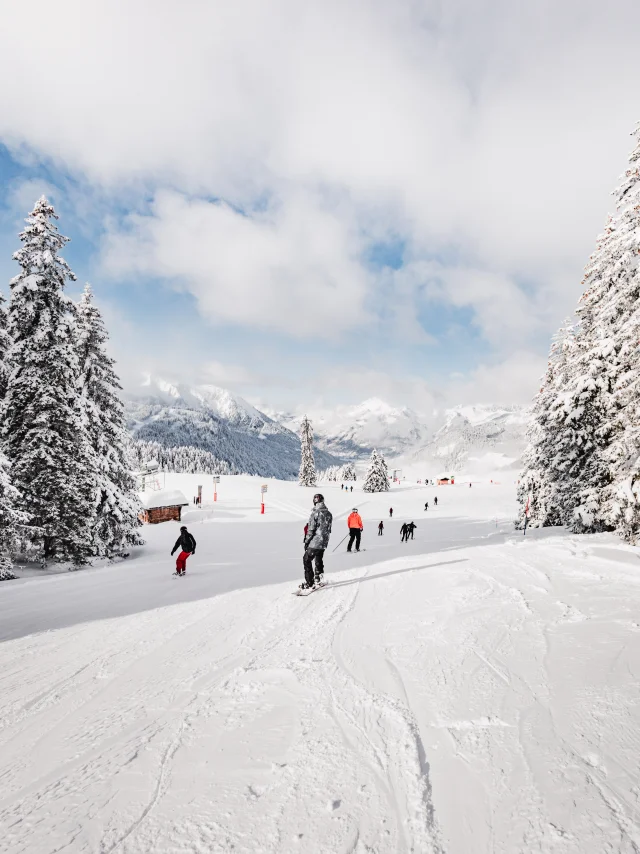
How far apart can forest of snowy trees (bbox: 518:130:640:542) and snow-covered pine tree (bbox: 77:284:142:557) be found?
19.8m

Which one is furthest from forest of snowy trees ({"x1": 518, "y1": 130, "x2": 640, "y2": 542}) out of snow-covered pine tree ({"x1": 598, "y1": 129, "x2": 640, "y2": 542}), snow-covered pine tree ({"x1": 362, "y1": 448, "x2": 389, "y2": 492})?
snow-covered pine tree ({"x1": 362, "y1": 448, "x2": 389, "y2": 492})

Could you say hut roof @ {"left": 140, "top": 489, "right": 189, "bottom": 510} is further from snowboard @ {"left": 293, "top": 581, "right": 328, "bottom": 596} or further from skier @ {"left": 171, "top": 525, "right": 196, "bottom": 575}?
snowboard @ {"left": 293, "top": 581, "right": 328, "bottom": 596}

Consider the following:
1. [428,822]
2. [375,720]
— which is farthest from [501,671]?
[428,822]

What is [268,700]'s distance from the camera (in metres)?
4.04

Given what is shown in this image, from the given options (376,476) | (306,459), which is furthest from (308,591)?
(306,459)

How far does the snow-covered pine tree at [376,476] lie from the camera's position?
246 feet

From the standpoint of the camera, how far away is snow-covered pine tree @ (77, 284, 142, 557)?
1838 centimetres

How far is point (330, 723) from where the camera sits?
11.8ft

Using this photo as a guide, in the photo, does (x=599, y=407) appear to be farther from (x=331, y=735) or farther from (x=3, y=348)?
(x=3, y=348)

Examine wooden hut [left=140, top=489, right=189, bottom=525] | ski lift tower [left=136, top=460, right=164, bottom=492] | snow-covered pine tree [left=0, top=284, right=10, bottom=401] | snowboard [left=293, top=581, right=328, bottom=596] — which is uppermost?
snow-covered pine tree [left=0, top=284, right=10, bottom=401]

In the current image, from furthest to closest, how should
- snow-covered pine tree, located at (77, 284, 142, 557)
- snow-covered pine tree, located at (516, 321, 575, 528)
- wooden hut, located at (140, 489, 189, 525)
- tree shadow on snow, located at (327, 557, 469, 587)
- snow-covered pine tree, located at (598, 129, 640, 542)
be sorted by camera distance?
wooden hut, located at (140, 489, 189, 525) < snow-covered pine tree, located at (516, 321, 575, 528) < snow-covered pine tree, located at (77, 284, 142, 557) < snow-covered pine tree, located at (598, 129, 640, 542) < tree shadow on snow, located at (327, 557, 469, 587)

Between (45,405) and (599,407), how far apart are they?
23.0 metres

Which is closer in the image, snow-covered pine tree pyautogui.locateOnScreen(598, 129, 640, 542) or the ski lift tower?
snow-covered pine tree pyautogui.locateOnScreen(598, 129, 640, 542)

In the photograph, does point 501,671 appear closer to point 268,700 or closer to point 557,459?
point 268,700
